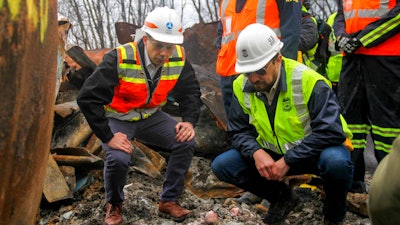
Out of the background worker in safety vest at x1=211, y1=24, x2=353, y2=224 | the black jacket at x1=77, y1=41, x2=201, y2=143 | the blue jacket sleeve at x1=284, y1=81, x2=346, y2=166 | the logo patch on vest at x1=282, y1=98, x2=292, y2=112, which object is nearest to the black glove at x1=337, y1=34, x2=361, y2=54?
the background worker in safety vest at x1=211, y1=24, x2=353, y2=224

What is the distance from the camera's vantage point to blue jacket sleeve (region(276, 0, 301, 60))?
3564 millimetres

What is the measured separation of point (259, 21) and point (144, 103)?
3.74 feet

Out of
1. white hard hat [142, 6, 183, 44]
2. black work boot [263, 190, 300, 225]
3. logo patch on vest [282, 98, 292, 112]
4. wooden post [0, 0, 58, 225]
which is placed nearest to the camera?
wooden post [0, 0, 58, 225]

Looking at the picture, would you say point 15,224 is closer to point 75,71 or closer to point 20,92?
A: point 20,92

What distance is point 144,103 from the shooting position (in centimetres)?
347

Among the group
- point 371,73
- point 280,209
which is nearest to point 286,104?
point 280,209

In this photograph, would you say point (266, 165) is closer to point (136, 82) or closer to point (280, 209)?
point (280, 209)

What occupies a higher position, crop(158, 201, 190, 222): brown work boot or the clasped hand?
the clasped hand

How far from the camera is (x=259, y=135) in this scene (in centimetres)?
317

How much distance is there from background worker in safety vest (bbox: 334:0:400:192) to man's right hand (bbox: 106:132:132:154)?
1.54 meters

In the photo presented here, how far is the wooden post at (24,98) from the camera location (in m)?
0.91

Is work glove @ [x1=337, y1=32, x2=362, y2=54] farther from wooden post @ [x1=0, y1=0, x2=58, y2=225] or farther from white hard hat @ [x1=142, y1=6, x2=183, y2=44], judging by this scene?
wooden post @ [x1=0, y1=0, x2=58, y2=225]

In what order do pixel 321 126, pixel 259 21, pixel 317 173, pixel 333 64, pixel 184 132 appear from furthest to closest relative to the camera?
pixel 333 64 < pixel 259 21 < pixel 184 132 < pixel 317 173 < pixel 321 126

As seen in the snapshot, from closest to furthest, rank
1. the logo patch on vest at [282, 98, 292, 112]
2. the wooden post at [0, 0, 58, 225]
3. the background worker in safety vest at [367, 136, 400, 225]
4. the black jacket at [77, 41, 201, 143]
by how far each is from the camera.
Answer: the background worker in safety vest at [367, 136, 400, 225] < the wooden post at [0, 0, 58, 225] < the logo patch on vest at [282, 98, 292, 112] < the black jacket at [77, 41, 201, 143]
